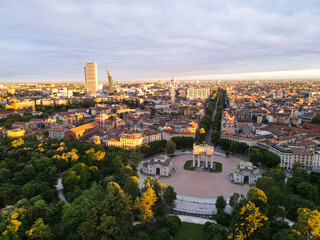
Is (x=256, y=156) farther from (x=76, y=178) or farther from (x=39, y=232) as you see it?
(x=39, y=232)

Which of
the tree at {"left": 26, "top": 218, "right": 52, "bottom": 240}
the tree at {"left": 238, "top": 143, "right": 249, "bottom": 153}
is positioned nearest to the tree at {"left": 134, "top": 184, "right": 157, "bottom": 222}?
the tree at {"left": 26, "top": 218, "right": 52, "bottom": 240}

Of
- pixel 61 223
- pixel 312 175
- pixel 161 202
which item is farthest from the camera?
pixel 312 175

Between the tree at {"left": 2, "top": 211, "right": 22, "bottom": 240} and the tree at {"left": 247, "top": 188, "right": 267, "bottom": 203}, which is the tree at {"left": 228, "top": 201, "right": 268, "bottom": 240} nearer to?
the tree at {"left": 247, "top": 188, "right": 267, "bottom": 203}

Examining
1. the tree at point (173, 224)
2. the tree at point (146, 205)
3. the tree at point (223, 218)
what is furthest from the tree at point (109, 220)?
the tree at point (223, 218)

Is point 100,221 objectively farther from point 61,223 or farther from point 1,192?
point 1,192

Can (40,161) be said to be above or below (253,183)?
above

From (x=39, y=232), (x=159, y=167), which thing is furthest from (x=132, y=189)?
(x=159, y=167)

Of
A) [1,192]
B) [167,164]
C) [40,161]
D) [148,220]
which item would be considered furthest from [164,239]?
[40,161]
